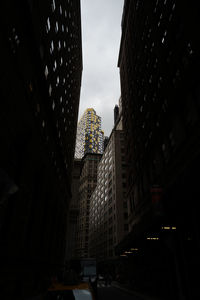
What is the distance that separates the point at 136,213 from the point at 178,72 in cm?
2490

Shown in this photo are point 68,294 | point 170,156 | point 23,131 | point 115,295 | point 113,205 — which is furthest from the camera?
point 113,205

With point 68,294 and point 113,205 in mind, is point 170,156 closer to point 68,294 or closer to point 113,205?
point 68,294

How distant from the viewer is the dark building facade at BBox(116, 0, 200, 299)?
15445mm

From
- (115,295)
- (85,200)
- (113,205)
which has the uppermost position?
(85,200)

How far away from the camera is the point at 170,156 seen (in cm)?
2236

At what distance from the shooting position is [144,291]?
2355cm

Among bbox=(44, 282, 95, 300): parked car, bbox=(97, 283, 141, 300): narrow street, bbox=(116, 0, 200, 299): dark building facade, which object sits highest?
bbox=(116, 0, 200, 299): dark building facade

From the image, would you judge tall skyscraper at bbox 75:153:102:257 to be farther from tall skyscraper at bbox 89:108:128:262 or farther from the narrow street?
the narrow street

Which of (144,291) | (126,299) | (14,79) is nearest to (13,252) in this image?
(126,299)

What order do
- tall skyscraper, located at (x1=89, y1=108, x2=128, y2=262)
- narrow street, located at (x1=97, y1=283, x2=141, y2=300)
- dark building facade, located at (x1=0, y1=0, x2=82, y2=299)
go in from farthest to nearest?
tall skyscraper, located at (x1=89, y1=108, x2=128, y2=262)
narrow street, located at (x1=97, y1=283, x2=141, y2=300)
dark building facade, located at (x1=0, y1=0, x2=82, y2=299)

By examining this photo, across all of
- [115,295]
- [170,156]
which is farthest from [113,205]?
[170,156]

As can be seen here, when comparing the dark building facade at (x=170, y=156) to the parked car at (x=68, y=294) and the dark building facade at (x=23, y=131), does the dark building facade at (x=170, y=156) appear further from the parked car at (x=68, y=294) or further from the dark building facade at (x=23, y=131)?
the dark building facade at (x=23, y=131)

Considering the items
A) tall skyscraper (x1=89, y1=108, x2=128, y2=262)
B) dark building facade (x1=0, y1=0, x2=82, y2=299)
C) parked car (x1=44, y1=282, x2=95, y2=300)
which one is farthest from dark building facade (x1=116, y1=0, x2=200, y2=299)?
tall skyscraper (x1=89, y1=108, x2=128, y2=262)

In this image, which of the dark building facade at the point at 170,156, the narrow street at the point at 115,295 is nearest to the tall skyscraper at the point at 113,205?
the dark building facade at the point at 170,156
